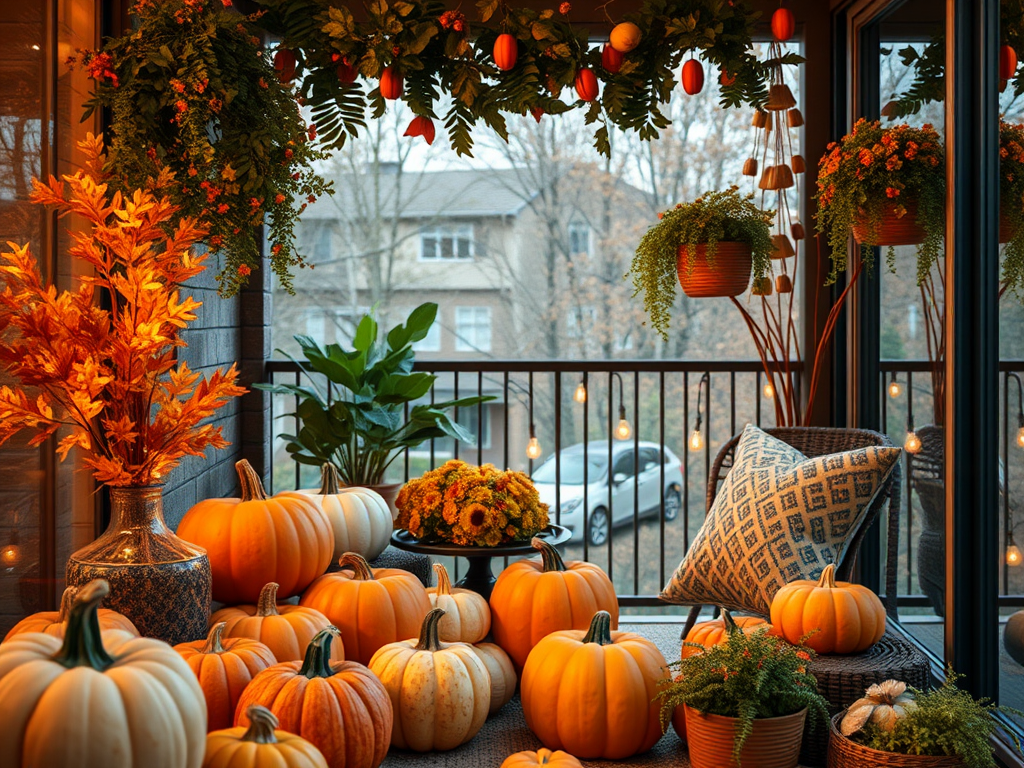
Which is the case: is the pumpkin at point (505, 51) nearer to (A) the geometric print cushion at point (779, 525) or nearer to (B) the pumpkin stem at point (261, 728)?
(A) the geometric print cushion at point (779, 525)

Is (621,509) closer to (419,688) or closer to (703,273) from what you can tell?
(703,273)

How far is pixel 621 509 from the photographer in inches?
312

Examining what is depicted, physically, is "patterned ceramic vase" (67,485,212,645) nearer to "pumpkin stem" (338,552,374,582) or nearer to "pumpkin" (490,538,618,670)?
"pumpkin stem" (338,552,374,582)

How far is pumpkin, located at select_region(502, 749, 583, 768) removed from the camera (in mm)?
1743

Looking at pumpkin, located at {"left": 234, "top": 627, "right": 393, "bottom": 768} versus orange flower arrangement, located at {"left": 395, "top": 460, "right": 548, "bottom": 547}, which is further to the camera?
orange flower arrangement, located at {"left": 395, "top": 460, "right": 548, "bottom": 547}

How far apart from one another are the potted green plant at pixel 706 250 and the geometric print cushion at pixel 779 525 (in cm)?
65

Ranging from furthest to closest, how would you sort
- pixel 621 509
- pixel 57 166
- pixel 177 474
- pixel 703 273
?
pixel 621 509
pixel 703 273
pixel 177 474
pixel 57 166

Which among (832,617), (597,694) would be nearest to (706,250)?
(832,617)

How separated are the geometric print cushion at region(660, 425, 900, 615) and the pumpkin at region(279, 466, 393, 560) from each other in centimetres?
92

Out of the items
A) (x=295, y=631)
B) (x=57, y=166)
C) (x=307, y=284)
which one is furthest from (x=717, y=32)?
(x=307, y=284)

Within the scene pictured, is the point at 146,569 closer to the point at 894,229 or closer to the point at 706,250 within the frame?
the point at 706,250

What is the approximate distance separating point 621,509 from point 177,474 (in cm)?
562

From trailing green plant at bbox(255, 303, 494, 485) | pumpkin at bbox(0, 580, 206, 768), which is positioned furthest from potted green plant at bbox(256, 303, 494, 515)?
A: pumpkin at bbox(0, 580, 206, 768)

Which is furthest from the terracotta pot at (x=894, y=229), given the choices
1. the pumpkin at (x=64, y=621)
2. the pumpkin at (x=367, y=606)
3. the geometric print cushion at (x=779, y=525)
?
the pumpkin at (x=64, y=621)
